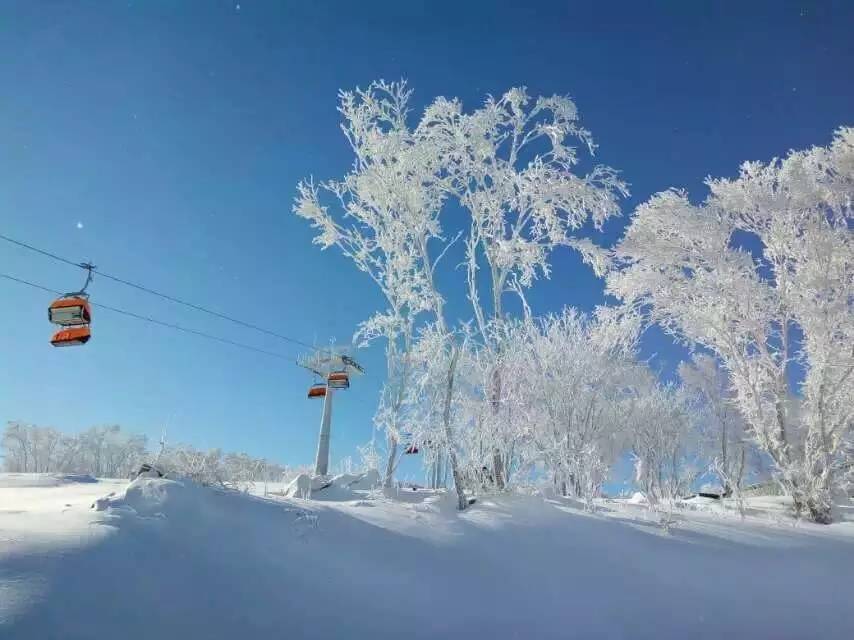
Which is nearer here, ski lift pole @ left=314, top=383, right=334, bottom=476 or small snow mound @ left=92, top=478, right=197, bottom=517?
small snow mound @ left=92, top=478, right=197, bottom=517

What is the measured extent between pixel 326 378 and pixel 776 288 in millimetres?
14096

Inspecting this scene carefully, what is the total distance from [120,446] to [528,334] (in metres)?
36.3

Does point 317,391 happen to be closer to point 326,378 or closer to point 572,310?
point 326,378

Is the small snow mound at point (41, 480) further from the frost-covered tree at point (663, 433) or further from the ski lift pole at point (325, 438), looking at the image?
the frost-covered tree at point (663, 433)

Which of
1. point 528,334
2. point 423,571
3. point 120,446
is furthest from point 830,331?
point 120,446

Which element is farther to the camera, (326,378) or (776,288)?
(326,378)

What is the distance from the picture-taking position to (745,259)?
12.1m

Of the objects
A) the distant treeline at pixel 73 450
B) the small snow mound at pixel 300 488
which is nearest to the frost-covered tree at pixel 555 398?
the small snow mound at pixel 300 488

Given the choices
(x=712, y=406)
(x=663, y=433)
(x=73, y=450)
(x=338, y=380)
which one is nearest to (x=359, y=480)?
(x=338, y=380)

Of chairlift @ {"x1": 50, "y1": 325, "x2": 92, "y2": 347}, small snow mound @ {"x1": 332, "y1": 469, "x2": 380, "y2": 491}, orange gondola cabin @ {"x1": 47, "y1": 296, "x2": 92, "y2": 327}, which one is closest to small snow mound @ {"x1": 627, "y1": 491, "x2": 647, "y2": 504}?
small snow mound @ {"x1": 332, "y1": 469, "x2": 380, "y2": 491}

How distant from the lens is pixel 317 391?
62.7ft

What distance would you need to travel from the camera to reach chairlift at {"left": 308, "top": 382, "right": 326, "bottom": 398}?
1909cm

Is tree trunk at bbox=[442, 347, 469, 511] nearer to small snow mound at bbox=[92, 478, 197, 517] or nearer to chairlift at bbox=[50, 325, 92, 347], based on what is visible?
small snow mound at bbox=[92, 478, 197, 517]

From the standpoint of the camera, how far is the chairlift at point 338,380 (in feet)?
61.9
